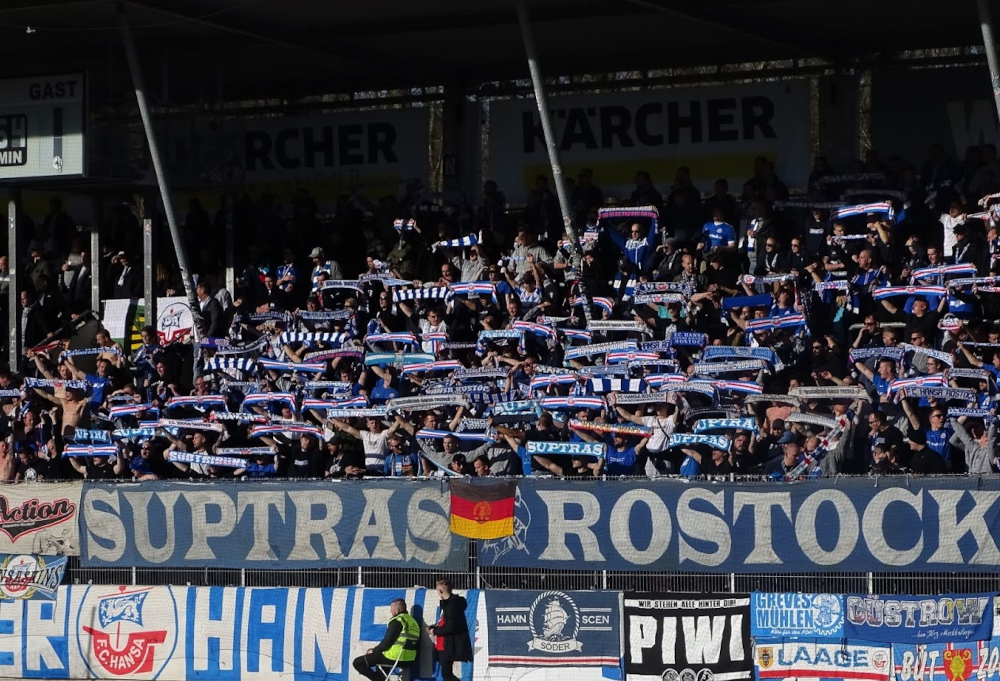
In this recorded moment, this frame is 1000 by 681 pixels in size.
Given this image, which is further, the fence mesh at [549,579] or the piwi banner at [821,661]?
the piwi banner at [821,661]

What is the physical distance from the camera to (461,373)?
783 inches

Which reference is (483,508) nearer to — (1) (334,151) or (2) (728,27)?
(2) (728,27)

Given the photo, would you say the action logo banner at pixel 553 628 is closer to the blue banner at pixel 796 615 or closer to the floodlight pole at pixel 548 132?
the blue banner at pixel 796 615

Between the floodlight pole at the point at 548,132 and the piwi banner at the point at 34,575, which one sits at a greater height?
the floodlight pole at the point at 548,132

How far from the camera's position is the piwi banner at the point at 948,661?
578 inches

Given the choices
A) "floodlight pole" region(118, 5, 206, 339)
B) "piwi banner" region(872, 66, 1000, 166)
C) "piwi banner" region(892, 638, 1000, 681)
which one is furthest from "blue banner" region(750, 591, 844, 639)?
"piwi banner" region(872, 66, 1000, 166)

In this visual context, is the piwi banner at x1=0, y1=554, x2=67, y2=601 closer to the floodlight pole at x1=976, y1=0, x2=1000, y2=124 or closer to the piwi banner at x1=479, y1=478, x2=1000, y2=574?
the piwi banner at x1=479, y1=478, x2=1000, y2=574

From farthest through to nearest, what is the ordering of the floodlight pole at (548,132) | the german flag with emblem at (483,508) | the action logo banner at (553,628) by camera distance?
the floodlight pole at (548,132) → the german flag with emblem at (483,508) → the action logo banner at (553,628)

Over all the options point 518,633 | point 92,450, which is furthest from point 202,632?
point 518,633

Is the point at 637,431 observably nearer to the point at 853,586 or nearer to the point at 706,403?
the point at 706,403

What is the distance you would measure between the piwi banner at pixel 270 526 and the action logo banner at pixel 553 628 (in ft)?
2.22

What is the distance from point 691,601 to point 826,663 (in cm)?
133

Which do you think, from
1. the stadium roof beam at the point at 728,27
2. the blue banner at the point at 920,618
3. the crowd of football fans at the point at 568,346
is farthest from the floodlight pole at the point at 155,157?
the blue banner at the point at 920,618

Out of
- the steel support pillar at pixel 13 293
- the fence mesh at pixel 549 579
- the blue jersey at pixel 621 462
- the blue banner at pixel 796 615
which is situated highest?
the steel support pillar at pixel 13 293
